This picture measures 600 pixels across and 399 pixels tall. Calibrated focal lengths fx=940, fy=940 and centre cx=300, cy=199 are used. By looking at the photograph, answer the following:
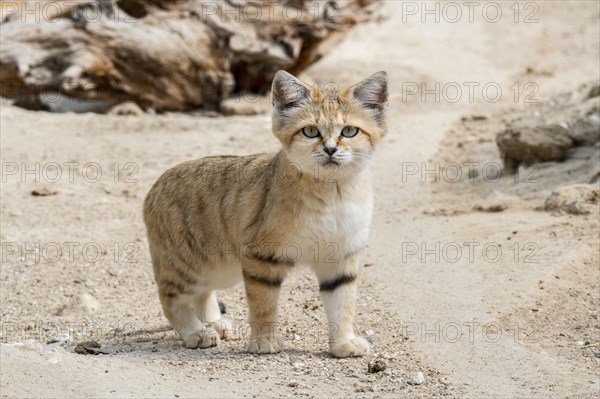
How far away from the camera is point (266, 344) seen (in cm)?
567

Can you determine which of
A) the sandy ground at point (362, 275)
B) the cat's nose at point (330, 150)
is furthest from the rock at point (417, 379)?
the cat's nose at point (330, 150)

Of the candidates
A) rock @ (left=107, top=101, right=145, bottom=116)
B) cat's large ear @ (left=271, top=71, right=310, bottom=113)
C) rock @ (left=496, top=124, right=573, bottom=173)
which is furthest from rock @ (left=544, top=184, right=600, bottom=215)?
rock @ (left=107, top=101, right=145, bottom=116)

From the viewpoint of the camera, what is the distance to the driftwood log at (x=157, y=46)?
39.8 feet

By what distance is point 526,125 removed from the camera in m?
9.78

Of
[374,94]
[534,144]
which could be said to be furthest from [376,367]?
[534,144]

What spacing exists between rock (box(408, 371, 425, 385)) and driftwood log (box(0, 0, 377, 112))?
7.98 m

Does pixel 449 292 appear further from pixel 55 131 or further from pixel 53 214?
pixel 55 131

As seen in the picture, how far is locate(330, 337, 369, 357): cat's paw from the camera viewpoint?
18.5 feet

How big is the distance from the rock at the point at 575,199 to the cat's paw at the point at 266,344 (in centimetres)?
353

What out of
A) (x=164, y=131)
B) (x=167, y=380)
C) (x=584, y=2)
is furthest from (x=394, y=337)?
(x=584, y=2)

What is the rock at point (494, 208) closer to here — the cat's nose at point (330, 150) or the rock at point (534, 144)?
the rock at point (534, 144)

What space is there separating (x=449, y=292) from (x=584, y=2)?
48.7ft

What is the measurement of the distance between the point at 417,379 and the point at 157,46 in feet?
27.0

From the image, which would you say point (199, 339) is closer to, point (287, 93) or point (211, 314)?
point (211, 314)
